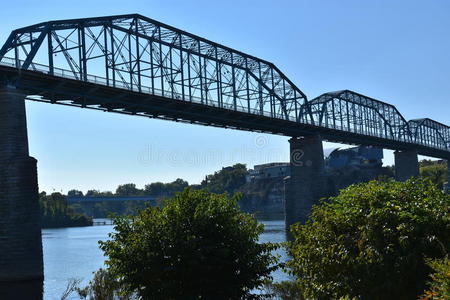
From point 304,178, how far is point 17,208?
5722 cm

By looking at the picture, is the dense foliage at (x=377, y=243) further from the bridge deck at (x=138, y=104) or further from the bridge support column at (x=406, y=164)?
the bridge support column at (x=406, y=164)

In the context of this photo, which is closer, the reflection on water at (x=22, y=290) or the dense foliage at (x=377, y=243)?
the dense foliage at (x=377, y=243)

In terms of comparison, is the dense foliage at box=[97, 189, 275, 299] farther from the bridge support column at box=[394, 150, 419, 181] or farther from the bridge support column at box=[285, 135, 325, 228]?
the bridge support column at box=[394, 150, 419, 181]

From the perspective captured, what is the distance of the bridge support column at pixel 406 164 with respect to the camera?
139 meters

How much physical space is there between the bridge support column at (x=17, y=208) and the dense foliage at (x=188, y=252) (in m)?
28.7

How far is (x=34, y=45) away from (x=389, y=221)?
49.6 metres

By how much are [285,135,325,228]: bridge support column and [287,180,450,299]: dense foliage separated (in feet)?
256

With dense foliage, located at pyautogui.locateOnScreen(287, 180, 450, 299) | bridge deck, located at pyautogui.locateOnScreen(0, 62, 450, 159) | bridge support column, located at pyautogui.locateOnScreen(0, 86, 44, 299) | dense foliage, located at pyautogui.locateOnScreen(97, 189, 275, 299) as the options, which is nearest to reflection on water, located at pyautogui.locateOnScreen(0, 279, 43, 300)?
bridge support column, located at pyautogui.locateOnScreen(0, 86, 44, 299)

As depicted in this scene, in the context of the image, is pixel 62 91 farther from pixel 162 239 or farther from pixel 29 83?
pixel 162 239

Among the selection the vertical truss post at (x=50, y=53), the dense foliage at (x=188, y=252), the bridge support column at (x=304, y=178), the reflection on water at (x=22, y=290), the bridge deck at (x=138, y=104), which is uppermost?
the vertical truss post at (x=50, y=53)

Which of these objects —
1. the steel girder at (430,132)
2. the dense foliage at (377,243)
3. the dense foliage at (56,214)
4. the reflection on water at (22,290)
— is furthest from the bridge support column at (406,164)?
the dense foliage at (377,243)

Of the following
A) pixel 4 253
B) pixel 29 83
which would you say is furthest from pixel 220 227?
pixel 29 83

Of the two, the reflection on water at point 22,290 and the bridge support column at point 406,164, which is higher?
the bridge support column at point 406,164

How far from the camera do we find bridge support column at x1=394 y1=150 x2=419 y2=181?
138625mm
